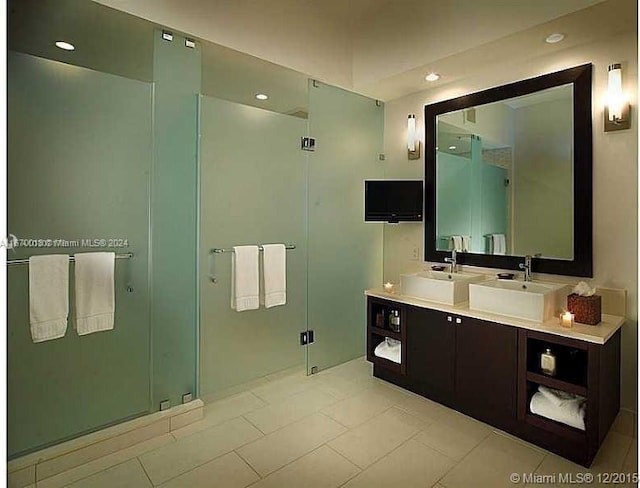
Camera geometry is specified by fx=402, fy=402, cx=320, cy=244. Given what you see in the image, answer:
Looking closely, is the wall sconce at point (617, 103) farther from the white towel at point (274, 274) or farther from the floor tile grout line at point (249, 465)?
the floor tile grout line at point (249, 465)

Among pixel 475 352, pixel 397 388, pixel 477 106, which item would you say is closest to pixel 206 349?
pixel 397 388

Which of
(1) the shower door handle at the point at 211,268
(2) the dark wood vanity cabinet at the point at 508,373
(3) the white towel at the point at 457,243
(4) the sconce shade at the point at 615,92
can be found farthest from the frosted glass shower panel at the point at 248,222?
(4) the sconce shade at the point at 615,92

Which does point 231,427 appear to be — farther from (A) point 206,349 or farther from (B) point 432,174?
(B) point 432,174

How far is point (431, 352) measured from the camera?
2.78m

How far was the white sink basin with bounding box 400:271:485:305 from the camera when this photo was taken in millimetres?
2738

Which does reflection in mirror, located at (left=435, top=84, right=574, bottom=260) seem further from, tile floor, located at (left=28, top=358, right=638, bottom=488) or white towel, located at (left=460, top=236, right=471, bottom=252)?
tile floor, located at (left=28, top=358, right=638, bottom=488)

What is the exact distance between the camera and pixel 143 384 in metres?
2.43

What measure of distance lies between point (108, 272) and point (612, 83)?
3.13 metres

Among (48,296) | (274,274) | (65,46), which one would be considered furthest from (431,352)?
(65,46)

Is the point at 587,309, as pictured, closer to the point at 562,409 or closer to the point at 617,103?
the point at 562,409

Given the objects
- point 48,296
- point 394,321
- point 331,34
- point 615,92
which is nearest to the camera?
point 48,296

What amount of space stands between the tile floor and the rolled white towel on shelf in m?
0.21

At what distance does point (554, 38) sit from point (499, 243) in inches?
53.7

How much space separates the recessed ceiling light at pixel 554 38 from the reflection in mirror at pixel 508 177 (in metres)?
0.30
